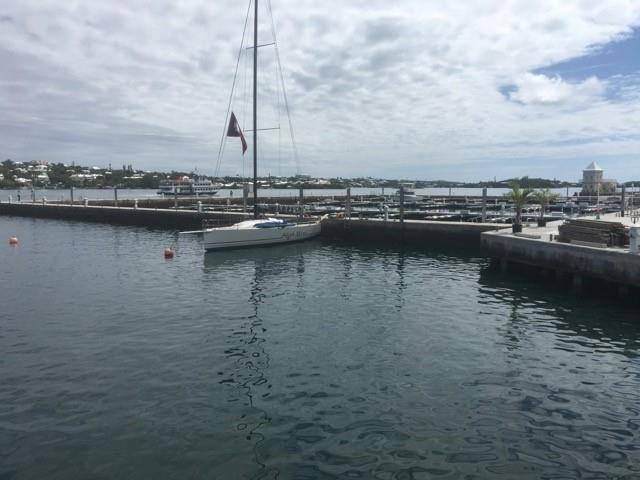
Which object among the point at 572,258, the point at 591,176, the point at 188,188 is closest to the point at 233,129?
the point at 572,258

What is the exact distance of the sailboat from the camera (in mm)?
31438

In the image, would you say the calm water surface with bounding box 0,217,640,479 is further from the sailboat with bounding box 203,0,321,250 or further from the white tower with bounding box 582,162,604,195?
the white tower with bounding box 582,162,604,195

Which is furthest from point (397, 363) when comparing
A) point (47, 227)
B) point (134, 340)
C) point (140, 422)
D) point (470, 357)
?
point (47, 227)

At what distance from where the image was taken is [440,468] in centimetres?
741

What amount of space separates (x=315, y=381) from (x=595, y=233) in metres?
16.1

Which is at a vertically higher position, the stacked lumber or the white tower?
the white tower

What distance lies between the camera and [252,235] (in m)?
33.0

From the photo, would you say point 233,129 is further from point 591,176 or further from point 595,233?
point 591,176

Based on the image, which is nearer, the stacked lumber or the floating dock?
the stacked lumber

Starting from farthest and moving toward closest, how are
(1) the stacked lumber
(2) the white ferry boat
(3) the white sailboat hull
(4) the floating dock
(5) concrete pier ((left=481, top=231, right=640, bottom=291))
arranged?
(2) the white ferry boat → (4) the floating dock → (3) the white sailboat hull → (1) the stacked lumber → (5) concrete pier ((left=481, top=231, right=640, bottom=291))

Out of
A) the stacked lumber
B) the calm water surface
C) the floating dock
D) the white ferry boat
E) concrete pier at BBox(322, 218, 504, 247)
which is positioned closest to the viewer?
the calm water surface

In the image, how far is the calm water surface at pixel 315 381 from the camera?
A: 7.68 meters

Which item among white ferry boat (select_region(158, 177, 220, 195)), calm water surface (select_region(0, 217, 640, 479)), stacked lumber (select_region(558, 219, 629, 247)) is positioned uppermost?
white ferry boat (select_region(158, 177, 220, 195))

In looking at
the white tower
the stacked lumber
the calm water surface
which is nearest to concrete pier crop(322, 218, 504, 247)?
the stacked lumber
